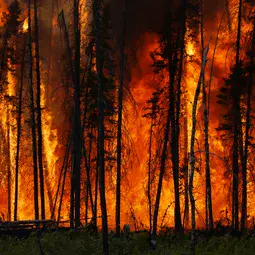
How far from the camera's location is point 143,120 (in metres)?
32.1

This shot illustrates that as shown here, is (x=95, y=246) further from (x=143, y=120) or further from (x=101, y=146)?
(x=143, y=120)

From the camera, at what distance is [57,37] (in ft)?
148

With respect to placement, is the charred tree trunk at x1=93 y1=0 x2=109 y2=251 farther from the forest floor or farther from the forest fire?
the forest fire

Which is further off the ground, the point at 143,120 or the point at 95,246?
the point at 143,120

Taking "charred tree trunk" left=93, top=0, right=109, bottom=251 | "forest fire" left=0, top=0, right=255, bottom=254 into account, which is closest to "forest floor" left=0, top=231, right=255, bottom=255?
"charred tree trunk" left=93, top=0, right=109, bottom=251

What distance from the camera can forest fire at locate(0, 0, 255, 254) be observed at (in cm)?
1920

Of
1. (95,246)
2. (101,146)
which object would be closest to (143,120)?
(95,246)

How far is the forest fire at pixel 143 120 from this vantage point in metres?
19.2

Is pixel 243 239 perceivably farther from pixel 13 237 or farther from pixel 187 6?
pixel 187 6

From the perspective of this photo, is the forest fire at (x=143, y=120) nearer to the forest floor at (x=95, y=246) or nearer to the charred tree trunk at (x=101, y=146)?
the charred tree trunk at (x=101, y=146)

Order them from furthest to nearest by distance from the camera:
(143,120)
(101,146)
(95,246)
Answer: (143,120), (95,246), (101,146)

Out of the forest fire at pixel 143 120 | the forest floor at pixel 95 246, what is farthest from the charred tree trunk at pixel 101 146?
the forest fire at pixel 143 120

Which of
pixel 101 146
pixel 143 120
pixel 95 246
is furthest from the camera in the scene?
pixel 143 120

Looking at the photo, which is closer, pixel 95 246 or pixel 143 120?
pixel 95 246
